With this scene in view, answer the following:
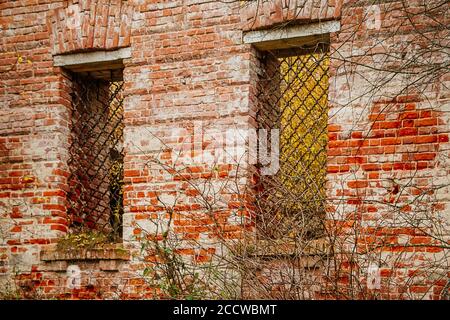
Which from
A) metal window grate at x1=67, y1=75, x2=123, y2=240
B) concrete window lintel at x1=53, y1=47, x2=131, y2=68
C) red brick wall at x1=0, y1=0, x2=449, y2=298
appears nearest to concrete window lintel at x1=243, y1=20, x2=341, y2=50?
red brick wall at x1=0, y1=0, x2=449, y2=298

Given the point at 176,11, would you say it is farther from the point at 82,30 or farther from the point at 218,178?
the point at 218,178

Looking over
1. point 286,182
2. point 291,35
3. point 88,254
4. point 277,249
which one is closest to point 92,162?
point 88,254

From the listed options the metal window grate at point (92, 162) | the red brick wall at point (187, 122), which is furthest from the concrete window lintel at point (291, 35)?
the metal window grate at point (92, 162)

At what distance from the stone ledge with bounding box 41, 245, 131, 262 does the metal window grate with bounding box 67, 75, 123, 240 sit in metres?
0.33

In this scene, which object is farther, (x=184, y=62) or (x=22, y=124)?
(x=22, y=124)

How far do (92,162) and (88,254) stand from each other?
1.23 metres

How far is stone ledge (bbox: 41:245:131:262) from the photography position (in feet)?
26.3

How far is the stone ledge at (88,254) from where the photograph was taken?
8008mm

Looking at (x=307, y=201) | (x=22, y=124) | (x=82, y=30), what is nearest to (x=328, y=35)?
(x=307, y=201)

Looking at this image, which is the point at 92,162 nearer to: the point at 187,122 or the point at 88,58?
the point at 88,58

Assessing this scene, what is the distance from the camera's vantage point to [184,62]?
7.95 meters

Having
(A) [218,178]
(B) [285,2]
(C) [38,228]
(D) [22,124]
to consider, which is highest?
(B) [285,2]
